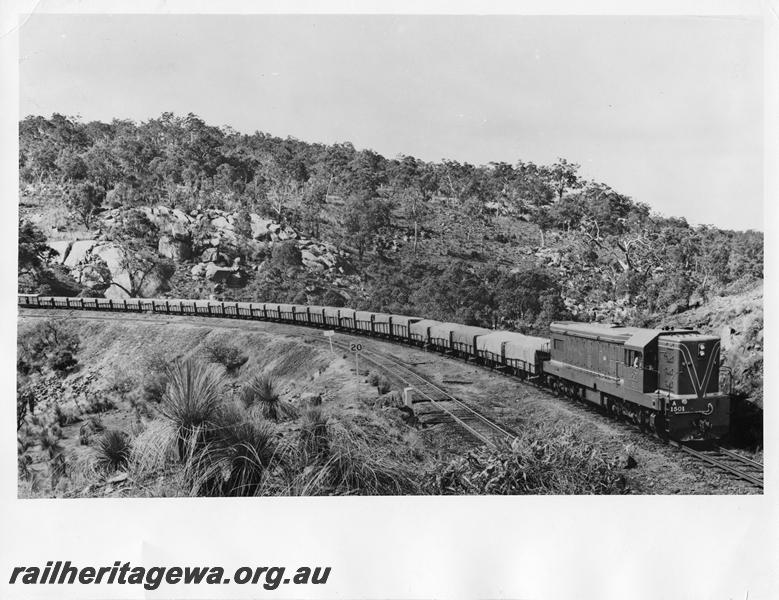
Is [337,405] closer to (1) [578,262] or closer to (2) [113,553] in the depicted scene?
(2) [113,553]

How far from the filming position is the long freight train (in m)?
5.72

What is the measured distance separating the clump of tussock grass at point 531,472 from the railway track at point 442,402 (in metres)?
0.18

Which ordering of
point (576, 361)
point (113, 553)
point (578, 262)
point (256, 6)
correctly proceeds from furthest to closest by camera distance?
1. point (578, 262)
2. point (576, 361)
3. point (256, 6)
4. point (113, 553)

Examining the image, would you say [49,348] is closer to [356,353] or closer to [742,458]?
[356,353]

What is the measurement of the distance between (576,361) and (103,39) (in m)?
6.43

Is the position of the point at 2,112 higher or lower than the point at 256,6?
lower

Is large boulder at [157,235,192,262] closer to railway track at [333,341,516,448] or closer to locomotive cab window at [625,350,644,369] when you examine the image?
railway track at [333,341,516,448]

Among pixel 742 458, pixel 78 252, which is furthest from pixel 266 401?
pixel 742 458

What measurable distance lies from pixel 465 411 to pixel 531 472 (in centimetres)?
97

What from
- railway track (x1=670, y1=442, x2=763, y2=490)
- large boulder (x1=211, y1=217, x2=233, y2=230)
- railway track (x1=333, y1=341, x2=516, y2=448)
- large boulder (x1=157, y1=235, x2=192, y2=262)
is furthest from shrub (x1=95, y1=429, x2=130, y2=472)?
railway track (x1=670, y1=442, x2=763, y2=490)

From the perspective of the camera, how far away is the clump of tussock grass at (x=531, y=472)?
19.2 ft

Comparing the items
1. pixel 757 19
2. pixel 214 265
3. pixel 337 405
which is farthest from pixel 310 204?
pixel 757 19

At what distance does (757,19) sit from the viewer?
6.03 metres

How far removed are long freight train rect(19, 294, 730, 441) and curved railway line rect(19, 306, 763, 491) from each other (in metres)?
0.09
